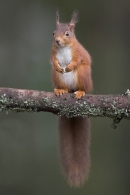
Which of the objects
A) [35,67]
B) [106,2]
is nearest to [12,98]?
[35,67]

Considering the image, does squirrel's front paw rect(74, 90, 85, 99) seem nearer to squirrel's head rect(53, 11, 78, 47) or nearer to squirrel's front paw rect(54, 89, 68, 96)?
squirrel's front paw rect(54, 89, 68, 96)

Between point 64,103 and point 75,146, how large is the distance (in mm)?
663

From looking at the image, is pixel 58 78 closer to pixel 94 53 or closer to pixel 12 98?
pixel 12 98

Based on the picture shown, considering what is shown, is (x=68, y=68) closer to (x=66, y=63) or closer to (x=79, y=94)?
(x=66, y=63)

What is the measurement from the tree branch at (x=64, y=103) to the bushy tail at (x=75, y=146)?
0.55 meters

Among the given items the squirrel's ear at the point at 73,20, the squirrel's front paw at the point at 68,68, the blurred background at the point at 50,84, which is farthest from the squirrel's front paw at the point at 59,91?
the blurred background at the point at 50,84

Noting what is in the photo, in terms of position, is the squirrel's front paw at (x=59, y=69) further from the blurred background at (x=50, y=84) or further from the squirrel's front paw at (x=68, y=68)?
the blurred background at (x=50, y=84)

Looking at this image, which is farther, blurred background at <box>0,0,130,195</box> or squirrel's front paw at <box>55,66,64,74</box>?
blurred background at <box>0,0,130,195</box>

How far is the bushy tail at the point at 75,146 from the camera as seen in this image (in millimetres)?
4613

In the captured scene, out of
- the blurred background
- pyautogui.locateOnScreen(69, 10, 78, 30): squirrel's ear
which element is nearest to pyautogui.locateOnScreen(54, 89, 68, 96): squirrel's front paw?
pyautogui.locateOnScreen(69, 10, 78, 30): squirrel's ear

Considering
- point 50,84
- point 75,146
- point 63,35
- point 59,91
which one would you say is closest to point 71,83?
point 59,91

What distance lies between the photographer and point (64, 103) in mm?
4219

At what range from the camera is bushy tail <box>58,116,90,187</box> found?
15.1ft

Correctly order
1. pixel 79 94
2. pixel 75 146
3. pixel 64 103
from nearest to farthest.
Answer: pixel 64 103 < pixel 79 94 < pixel 75 146
